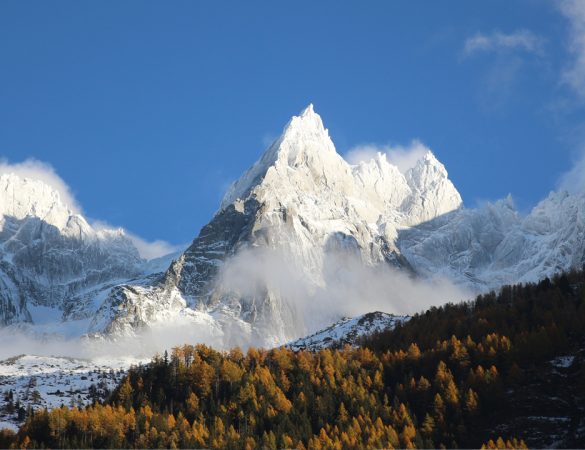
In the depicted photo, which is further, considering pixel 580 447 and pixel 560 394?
pixel 560 394

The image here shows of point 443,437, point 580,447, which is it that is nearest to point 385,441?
point 443,437

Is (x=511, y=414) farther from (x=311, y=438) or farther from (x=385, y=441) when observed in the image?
(x=311, y=438)

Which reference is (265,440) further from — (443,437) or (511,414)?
(511,414)

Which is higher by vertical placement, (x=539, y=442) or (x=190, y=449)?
(x=190, y=449)

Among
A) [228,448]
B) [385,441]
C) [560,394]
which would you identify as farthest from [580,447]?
[228,448]

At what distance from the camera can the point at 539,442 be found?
180 metres

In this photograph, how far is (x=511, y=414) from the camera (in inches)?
7785

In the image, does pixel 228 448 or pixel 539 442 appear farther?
pixel 228 448

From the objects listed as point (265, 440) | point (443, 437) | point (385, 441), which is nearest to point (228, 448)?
point (265, 440)

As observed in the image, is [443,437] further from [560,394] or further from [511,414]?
[560,394]

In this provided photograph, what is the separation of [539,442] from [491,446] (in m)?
13.2

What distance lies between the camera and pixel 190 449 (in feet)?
650

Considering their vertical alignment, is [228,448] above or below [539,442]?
above

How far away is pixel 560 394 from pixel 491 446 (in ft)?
107
